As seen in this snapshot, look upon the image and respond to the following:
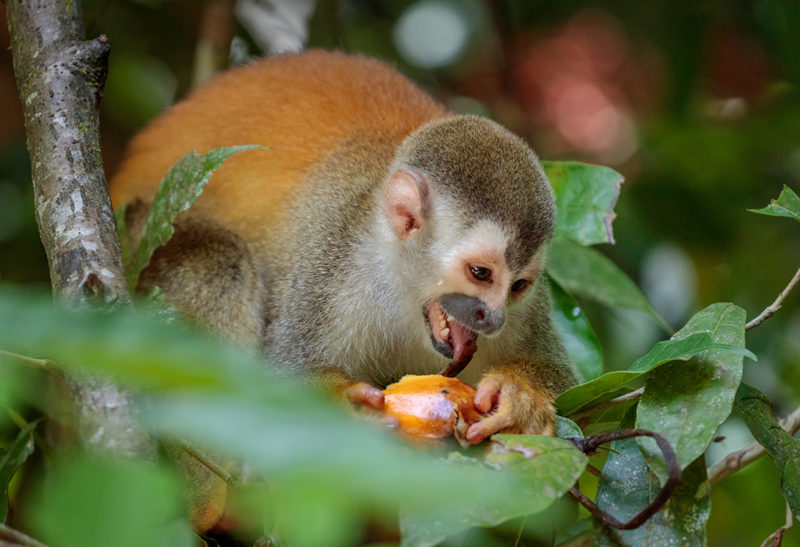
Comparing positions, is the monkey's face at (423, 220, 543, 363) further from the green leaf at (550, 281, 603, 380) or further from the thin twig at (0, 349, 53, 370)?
the thin twig at (0, 349, 53, 370)

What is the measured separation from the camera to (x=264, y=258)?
2.95 metres

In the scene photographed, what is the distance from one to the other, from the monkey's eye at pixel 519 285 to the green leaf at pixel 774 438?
636 mm

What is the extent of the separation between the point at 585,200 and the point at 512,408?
90 cm

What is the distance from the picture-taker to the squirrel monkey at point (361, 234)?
227 centimetres

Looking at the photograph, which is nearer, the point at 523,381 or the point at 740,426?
the point at 523,381

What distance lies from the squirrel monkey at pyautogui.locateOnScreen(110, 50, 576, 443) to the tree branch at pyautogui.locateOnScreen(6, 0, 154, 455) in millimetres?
715

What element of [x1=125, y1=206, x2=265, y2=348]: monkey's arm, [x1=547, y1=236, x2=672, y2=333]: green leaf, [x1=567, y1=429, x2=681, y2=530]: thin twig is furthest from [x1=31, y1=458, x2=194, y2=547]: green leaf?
[x1=547, y1=236, x2=672, y2=333]: green leaf

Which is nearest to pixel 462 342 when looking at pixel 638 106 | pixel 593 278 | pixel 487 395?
pixel 487 395

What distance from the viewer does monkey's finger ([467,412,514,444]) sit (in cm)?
192

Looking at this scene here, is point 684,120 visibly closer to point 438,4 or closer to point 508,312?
point 438,4

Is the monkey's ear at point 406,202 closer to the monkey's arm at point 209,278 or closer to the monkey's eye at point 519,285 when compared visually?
the monkey's eye at point 519,285

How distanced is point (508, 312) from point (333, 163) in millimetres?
883

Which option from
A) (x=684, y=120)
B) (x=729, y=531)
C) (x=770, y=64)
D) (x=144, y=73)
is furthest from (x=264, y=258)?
(x=770, y=64)

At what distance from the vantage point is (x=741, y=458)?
195 centimetres
